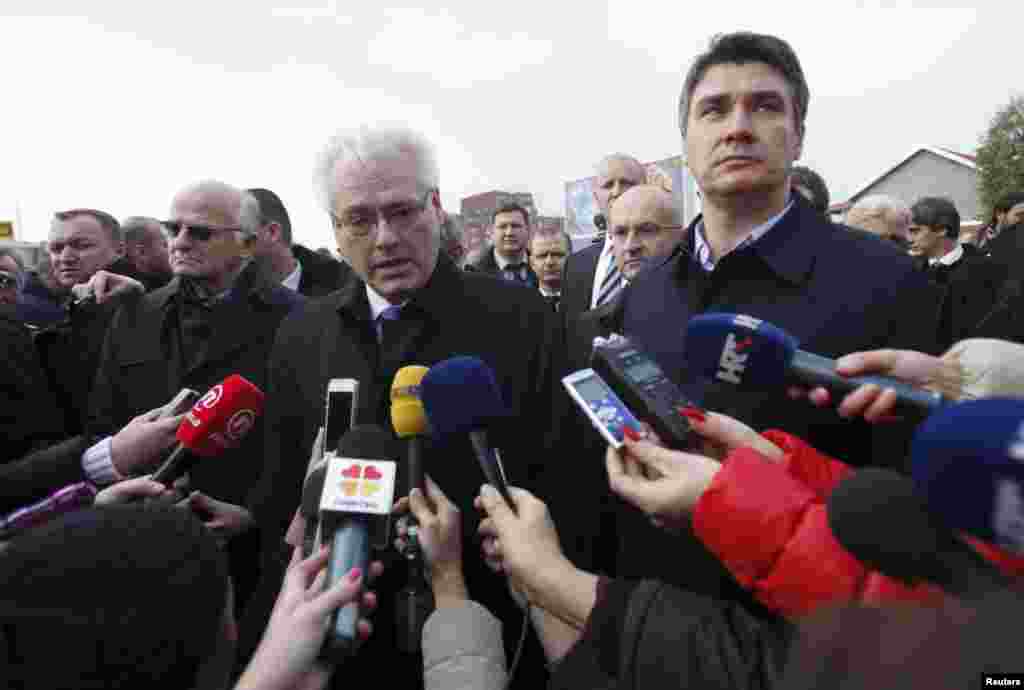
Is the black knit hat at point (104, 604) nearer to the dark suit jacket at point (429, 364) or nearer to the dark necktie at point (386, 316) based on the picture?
the dark suit jacket at point (429, 364)

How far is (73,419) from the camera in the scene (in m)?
3.08

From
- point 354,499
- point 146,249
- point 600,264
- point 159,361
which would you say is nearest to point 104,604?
point 354,499

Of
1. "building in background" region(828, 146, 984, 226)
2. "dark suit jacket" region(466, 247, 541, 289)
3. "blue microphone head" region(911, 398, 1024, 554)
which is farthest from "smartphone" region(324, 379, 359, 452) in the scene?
"building in background" region(828, 146, 984, 226)

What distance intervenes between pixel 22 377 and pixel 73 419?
91 centimetres

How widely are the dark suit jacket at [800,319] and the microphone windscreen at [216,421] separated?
3.44 ft

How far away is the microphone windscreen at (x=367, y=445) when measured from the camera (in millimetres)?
1333

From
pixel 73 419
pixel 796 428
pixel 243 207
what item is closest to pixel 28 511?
pixel 73 419

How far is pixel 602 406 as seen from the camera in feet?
4.32

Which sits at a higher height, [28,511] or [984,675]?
[984,675]

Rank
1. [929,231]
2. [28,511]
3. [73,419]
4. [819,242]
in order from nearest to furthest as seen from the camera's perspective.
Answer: [819,242] < [28,511] < [73,419] < [929,231]

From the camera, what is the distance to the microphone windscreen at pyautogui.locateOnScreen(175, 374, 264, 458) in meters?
1.74

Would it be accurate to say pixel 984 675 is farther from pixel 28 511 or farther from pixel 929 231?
pixel 929 231

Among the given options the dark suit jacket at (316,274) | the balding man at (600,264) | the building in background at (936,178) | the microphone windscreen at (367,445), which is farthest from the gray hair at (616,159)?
the building in background at (936,178)

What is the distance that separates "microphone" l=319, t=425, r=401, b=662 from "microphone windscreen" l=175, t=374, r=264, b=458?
21.8 inches
